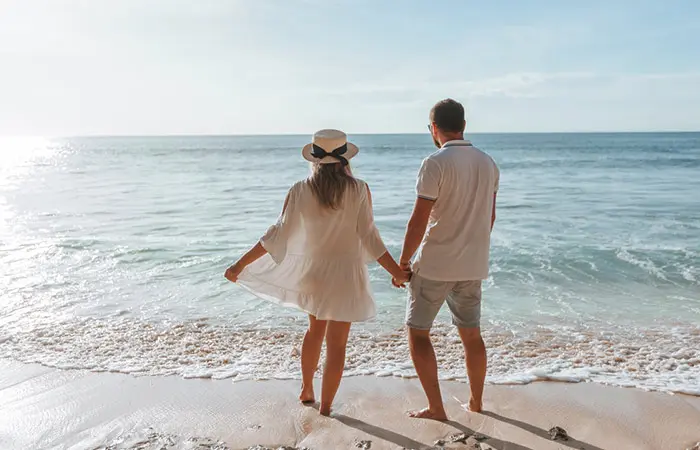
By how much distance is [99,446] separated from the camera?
11.6 feet

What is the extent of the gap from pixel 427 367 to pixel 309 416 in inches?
33.5

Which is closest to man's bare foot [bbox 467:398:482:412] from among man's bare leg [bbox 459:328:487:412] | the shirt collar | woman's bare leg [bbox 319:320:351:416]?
man's bare leg [bbox 459:328:487:412]

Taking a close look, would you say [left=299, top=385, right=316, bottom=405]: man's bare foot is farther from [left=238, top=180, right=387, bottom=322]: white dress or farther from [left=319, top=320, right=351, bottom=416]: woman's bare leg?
[left=238, top=180, right=387, bottom=322]: white dress

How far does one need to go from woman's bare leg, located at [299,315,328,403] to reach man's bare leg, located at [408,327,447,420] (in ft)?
1.96

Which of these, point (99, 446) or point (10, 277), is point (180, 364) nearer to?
point (99, 446)

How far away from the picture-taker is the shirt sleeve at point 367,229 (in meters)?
3.60

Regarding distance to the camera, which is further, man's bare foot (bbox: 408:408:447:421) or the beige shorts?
man's bare foot (bbox: 408:408:447:421)

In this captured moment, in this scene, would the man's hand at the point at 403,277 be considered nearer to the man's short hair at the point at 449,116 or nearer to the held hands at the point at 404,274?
the held hands at the point at 404,274

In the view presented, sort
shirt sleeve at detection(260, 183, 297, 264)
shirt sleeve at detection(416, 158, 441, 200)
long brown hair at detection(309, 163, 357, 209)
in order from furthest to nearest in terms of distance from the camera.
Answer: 1. shirt sleeve at detection(260, 183, 297, 264)
2. long brown hair at detection(309, 163, 357, 209)
3. shirt sleeve at detection(416, 158, 441, 200)

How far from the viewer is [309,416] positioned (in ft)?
12.8

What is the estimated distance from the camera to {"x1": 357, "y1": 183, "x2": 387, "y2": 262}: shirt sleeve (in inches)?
142

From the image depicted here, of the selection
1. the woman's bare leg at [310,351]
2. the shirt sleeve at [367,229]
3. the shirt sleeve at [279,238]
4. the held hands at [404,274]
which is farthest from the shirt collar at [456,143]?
the woman's bare leg at [310,351]

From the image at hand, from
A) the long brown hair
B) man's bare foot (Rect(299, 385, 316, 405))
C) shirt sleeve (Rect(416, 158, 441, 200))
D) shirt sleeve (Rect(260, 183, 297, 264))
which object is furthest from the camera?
man's bare foot (Rect(299, 385, 316, 405))

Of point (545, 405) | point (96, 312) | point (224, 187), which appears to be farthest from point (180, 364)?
point (224, 187)
